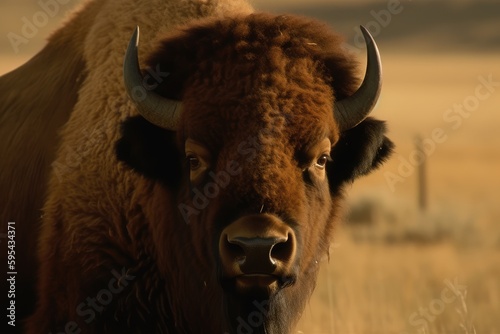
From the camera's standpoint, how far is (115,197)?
5863mm

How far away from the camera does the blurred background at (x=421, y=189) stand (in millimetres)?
11607

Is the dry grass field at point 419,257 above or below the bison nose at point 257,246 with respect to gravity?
below

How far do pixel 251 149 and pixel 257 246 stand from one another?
591 millimetres

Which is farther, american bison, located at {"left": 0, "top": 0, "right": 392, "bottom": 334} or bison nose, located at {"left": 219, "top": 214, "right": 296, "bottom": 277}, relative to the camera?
american bison, located at {"left": 0, "top": 0, "right": 392, "bottom": 334}

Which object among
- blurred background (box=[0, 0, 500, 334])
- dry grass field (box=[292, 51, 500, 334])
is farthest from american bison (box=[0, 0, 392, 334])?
dry grass field (box=[292, 51, 500, 334])

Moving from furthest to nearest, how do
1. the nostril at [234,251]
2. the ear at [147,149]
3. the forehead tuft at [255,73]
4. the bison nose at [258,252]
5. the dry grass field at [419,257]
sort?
the dry grass field at [419,257] < the ear at [147,149] < the forehead tuft at [255,73] < the nostril at [234,251] < the bison nose at [258,252]

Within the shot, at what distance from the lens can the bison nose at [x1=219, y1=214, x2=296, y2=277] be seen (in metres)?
4.60

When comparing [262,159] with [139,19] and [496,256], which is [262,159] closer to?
[139,19]

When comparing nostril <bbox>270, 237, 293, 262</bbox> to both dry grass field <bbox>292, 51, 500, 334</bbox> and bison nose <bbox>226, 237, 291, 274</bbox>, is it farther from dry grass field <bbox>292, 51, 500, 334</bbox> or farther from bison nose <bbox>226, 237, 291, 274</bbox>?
dry grass field <bbox>292, 51, 500, 334</bbox>

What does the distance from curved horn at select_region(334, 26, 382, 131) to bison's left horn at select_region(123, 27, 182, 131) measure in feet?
2.69

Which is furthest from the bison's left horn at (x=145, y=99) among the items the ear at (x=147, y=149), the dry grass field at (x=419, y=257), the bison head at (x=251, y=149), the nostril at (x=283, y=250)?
the dry grass field at (x=419, y=257)

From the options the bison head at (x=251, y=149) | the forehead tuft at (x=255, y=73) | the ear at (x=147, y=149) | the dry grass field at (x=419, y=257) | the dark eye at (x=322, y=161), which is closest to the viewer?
the bison head at (x=251, y=149)

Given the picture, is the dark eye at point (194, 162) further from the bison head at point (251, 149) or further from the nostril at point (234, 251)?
the nostril at point (234, 251)

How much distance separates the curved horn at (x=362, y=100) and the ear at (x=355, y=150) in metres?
0.17
